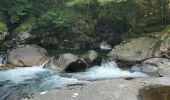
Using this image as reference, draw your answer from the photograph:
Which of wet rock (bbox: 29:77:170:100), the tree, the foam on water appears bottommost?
the foam on water

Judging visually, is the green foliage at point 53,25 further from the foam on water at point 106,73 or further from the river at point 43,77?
the foam on water at point 106,73

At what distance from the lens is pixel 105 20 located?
2658cm

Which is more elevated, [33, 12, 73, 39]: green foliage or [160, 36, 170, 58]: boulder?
[33, 12, 73, 39]: green foliage

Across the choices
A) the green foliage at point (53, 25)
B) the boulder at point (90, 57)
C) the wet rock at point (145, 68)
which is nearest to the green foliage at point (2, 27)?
the green foliage at point (53, 25)

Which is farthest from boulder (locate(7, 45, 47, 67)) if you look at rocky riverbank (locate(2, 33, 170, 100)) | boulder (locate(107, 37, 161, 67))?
boulder (locate(107, 37, 161, 67))

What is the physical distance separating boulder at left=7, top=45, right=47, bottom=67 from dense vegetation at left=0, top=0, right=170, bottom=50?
17.0 feet

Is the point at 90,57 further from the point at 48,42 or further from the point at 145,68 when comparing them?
the point at 48,42

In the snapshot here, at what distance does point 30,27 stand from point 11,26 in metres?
1.95

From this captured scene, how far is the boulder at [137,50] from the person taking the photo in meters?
18.0

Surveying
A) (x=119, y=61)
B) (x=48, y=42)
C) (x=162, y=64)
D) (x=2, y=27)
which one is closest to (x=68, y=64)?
(x=119, y=61)

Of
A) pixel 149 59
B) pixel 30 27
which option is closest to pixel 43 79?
pixel 149 59

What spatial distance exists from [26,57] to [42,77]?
3.91 meters

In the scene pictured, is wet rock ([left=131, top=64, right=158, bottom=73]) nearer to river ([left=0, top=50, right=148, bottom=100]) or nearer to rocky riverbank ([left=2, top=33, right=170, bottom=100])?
rocky riverbank ([left=2, top=33, right=170, bottom=100])

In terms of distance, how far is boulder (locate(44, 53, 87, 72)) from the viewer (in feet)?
55.9
